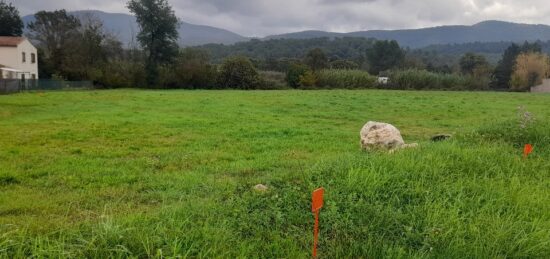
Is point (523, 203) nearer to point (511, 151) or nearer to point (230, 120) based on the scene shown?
point (511, 151)

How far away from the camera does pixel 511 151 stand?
24.2 ft

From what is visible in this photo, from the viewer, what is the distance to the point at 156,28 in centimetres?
5084

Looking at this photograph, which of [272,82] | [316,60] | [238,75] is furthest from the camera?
[316,60]

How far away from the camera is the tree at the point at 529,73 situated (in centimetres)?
6048

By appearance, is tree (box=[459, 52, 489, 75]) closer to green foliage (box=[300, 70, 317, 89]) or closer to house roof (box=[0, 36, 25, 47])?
green foliage (box=[300, 70, 317, 89])

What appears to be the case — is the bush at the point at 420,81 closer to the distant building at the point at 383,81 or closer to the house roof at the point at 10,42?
the distant building at the point at 383,81

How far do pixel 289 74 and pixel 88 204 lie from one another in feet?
158

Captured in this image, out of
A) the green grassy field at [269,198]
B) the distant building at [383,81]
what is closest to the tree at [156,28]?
the distant building at [383,81]

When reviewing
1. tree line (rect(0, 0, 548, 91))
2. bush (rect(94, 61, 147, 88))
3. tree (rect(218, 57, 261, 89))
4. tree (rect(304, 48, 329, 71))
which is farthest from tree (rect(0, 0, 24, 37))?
tree (rect(304, 48, 329, 71))

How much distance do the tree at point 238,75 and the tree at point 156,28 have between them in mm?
6705

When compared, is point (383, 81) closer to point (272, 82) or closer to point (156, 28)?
point (272, 82)

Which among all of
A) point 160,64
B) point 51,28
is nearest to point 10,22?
point 51,28

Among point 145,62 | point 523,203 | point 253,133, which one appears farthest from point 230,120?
point 145,62

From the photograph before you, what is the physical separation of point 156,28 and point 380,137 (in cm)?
4715
